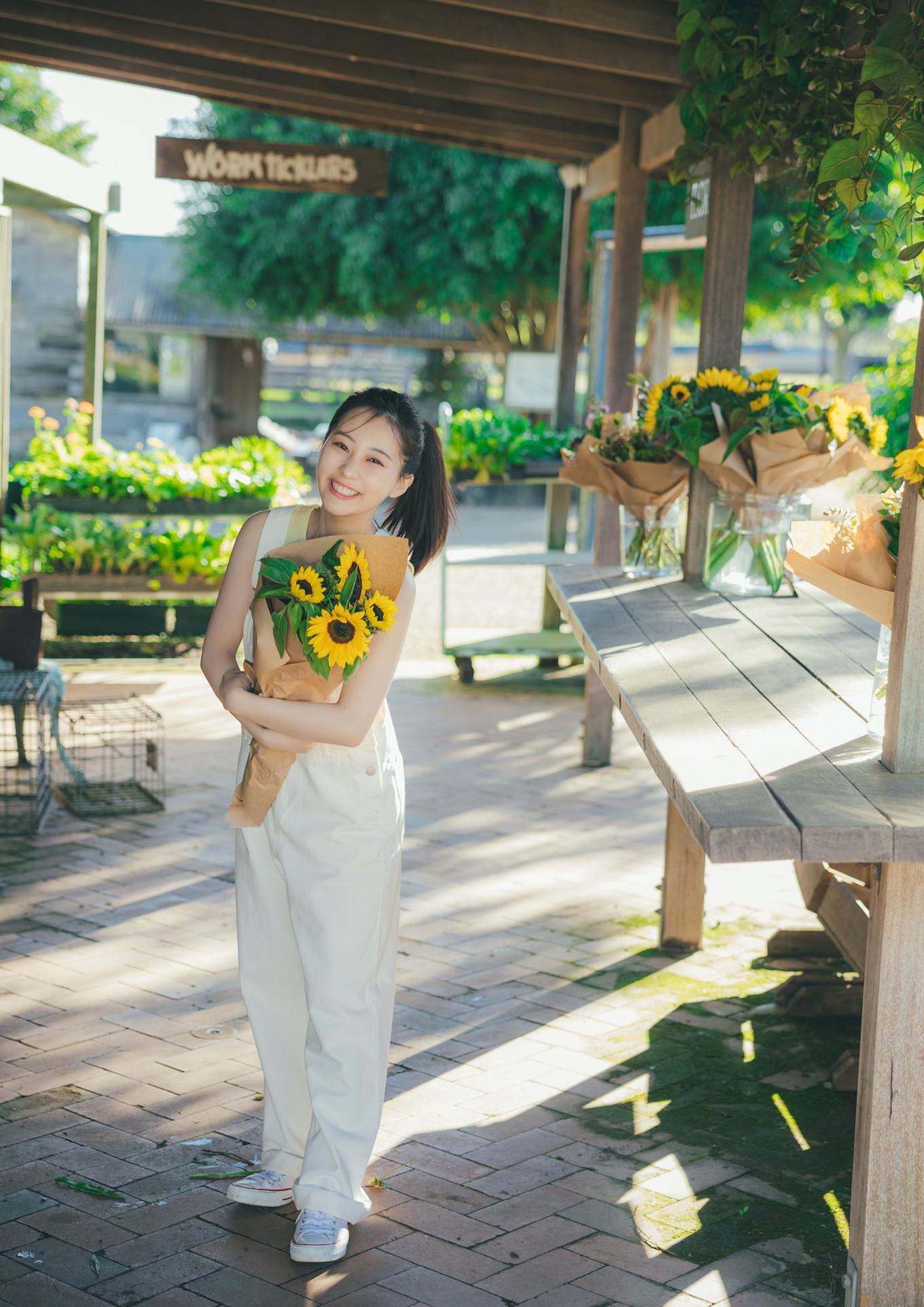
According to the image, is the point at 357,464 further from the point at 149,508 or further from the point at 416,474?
the point at 149,508

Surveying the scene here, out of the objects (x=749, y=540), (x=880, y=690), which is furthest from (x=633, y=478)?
(x=880, y=690)

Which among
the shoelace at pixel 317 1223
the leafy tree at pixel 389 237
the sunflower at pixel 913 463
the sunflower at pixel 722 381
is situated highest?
the leafy tree at pixel 389 237

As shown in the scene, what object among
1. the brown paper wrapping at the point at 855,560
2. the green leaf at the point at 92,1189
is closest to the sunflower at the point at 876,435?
the brown paper wrapping at the point at 855,560

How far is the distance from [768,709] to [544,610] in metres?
5.92

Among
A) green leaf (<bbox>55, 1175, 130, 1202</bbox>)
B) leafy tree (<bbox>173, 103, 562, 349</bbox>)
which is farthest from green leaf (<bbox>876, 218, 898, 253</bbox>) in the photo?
leafy tree (<bbox>173, 103, 562, 349</bbox>)

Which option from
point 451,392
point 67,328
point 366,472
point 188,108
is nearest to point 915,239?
point 366,472

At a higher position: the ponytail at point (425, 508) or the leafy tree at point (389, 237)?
the leafy tree at point (389, 237)

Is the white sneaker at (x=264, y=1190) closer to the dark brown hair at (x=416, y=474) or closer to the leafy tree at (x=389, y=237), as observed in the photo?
the dark brown hair at (x=416, y=474)

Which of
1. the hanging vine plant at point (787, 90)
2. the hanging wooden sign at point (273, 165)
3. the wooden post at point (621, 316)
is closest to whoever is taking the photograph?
the hanging vine plant at point (787, 90)

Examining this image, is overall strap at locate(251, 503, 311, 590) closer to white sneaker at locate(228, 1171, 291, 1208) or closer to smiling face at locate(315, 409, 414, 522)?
smiling face at locate(315, 409, 414, 522)

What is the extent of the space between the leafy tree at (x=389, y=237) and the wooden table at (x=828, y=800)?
36.7 ft

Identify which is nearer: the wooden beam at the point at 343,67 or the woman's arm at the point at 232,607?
Result: the woman's arm at the point at 232,607

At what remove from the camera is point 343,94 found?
22.2ft

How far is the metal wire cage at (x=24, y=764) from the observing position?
16.8 ft
